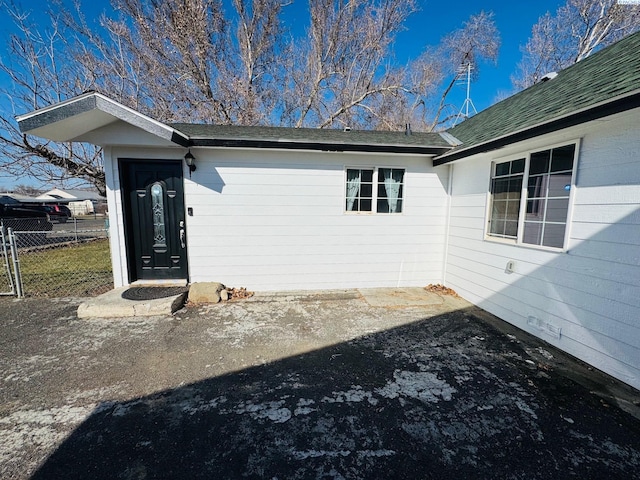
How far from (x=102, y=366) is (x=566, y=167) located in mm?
5709

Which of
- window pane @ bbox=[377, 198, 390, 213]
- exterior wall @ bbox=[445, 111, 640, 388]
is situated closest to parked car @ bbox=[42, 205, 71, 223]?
window pane @ bbox=[377, 198, 390, 213]

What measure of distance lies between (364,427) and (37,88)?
11730 mm

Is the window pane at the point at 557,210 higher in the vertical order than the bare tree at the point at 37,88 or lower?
lower

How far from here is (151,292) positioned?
4.71 m

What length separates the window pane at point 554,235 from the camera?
3360 millimetres

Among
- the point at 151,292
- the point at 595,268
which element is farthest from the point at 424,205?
the point at 151,292

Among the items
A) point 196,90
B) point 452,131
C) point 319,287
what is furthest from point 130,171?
point 196,90

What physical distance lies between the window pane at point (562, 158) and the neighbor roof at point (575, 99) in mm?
372

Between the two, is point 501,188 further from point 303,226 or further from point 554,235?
point 303,226

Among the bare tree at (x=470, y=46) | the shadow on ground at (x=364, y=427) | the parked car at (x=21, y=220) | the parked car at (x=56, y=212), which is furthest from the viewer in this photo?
the parked car at (x=56, y=212)

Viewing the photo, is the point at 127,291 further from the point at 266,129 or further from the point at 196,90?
the point at 196,90

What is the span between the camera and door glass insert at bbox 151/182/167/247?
4992 millimetres

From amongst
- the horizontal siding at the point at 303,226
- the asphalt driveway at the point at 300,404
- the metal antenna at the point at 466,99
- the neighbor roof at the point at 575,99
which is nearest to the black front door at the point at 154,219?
the horizontal siding at the point at 303,226

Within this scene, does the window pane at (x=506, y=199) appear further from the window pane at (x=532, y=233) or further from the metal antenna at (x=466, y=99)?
the metal antenna at (x=466, y=99)
